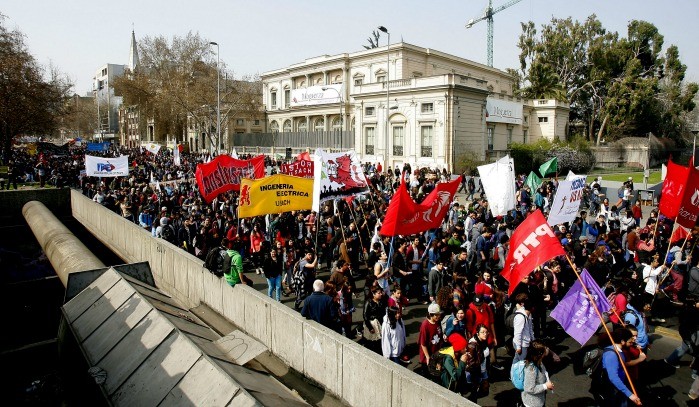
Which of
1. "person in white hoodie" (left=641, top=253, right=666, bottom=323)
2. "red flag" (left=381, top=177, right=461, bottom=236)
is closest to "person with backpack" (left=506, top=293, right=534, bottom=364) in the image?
"red flag" (left=381, top=177, right=461, bottom=236)

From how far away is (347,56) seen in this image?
50375 millimetres

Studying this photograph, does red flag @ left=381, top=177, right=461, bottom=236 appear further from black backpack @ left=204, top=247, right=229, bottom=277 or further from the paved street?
black backpack @ left=204, top=247, right=229, bottom=277

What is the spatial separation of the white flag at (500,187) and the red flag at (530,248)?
6025 millimetres

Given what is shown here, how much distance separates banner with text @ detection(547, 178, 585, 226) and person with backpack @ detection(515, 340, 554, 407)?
5723 millimetres

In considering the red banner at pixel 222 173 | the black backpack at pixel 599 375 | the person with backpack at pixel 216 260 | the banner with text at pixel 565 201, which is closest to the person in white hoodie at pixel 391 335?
the black backpack at pixel 599 375

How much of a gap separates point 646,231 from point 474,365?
999 centimetres

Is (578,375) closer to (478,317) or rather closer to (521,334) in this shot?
(521,334)

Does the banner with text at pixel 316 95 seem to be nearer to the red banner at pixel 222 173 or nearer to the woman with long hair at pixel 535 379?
the red banner at pixel 222 173

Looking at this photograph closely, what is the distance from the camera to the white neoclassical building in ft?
117

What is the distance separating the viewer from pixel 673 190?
10438mm

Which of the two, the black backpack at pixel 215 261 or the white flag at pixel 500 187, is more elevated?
the white flag at pixel 500 187

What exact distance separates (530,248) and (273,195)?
6.09m

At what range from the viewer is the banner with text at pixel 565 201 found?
1071cm

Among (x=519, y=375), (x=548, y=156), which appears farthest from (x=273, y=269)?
(x=548, y=156)
